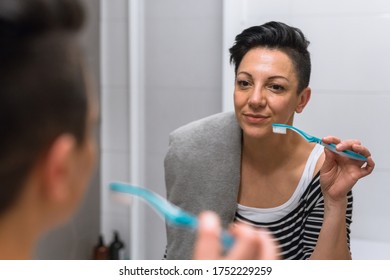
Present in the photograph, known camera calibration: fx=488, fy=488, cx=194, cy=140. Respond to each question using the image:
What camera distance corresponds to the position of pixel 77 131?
1.24 ft

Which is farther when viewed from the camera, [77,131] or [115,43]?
[115,43]

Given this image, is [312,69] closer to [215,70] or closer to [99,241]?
[215,70]

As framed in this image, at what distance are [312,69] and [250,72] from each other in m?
0.20

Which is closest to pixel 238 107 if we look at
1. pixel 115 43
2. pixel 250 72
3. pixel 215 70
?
pixel 250 72

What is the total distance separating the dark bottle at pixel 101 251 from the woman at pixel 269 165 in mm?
208

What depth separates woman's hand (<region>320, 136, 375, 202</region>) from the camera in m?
0.75

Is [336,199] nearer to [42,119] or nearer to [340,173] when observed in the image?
[340,173]

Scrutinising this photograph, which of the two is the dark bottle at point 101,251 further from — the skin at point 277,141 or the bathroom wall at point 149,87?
the skin at point 277,141

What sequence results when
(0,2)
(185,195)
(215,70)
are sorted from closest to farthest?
(0,2), (185,195), (215,70)

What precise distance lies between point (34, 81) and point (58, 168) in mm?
64

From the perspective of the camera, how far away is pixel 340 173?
30.0 inches

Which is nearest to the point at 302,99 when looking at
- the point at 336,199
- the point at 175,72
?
the point at 336,199
